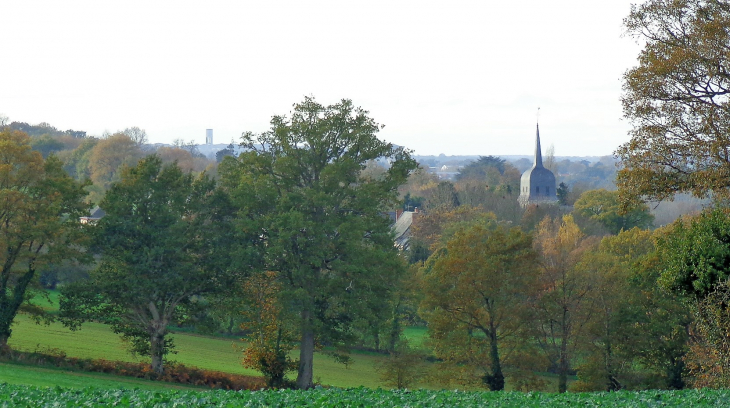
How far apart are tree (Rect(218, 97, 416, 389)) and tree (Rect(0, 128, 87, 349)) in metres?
7.60

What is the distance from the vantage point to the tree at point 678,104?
1939cm

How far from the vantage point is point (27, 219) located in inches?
1315

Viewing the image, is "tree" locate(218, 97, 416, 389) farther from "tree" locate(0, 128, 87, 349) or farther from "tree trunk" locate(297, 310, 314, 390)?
"tree" locate(0, 128, 87, 349)

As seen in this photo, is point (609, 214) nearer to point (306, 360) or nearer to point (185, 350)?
point (185, 350)

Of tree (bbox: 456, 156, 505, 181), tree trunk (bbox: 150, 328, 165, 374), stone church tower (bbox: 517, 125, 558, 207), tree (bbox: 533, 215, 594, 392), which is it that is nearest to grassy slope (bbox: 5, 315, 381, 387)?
tree trunk (bbox: 150, 328, 165, 374)

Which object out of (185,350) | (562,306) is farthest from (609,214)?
(185,350)

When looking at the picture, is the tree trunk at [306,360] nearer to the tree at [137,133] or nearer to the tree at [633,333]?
the tree at [633,333]

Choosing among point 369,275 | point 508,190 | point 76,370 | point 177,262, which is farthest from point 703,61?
point 508,190

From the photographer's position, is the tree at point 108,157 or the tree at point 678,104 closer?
the tree at point 678,104

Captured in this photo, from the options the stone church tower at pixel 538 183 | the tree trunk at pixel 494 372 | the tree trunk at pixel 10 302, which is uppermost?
the stone church tower at pixel 538 183

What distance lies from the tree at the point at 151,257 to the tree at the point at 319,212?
6.63 feet

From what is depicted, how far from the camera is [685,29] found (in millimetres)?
20531

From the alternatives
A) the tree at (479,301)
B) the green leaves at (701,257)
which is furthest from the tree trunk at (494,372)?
the green leaves at (701,257)

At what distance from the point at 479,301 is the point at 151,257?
15380mm
